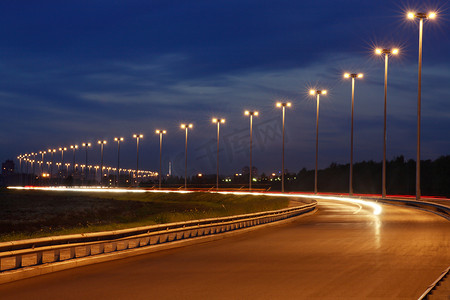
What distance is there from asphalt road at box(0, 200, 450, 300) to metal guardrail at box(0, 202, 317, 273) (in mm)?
652

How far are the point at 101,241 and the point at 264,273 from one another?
16.4ft

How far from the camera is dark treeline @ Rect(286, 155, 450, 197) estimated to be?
112 meters

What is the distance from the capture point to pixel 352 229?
30.0m

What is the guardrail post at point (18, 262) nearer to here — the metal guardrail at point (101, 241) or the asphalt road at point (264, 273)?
the metal guardrail at point (101, 241)

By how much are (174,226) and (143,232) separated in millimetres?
1101

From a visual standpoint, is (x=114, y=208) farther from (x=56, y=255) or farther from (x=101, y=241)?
(x=56, y=255)

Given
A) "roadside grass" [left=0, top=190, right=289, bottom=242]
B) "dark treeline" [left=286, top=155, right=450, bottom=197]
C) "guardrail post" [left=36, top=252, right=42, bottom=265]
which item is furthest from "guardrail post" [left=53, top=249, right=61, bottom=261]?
"dark treeline" [left=286, top=155, right=450, bottom=197]

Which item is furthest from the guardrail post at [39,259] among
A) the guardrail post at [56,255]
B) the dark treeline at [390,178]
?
the dark treeline at [390,178]

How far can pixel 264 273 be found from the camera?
589 inches

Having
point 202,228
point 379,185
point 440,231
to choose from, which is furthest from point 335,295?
point 379,185

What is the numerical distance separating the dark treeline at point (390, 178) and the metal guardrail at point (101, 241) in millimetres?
82547

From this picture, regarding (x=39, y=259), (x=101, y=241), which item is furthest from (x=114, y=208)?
(x=39, y=259)

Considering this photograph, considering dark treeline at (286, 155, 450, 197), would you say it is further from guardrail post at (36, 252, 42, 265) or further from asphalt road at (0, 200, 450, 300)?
guardrail post at (36, 252, 42, 265)

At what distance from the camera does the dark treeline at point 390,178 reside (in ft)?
369
